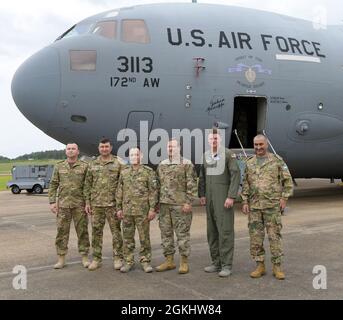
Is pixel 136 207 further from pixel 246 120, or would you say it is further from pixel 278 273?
→ pixel 246 120

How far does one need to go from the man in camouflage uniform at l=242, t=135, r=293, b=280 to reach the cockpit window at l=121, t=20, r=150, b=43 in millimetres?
5878

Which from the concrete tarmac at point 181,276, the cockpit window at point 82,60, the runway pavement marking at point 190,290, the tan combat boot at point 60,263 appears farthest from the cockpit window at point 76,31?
the runway pavement marking at point 190,290

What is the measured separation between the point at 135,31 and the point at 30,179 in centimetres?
1653

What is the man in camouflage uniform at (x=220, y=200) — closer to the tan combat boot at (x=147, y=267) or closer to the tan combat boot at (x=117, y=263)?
the tan combat boot at (x=147, y=267)

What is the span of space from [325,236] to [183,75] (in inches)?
206

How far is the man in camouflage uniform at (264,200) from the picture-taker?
550cm

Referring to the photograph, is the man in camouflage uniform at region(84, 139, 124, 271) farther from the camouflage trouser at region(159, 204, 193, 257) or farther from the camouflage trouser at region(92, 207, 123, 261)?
the camouflage trouser at region(159, 204, 193, 257)

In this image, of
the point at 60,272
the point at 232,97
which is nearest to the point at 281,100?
the point at 232,97

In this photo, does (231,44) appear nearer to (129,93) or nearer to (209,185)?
(129,93)

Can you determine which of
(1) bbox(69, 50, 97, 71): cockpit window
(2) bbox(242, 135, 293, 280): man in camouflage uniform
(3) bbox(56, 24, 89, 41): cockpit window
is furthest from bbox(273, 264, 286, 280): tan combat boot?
(3) bbox(56, 24, 89, 41): cockpit window

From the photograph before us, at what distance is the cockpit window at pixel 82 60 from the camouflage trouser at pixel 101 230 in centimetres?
501

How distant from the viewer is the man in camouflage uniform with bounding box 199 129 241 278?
5707 mm

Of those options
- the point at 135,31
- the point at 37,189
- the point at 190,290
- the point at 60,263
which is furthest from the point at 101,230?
the point at 37,189

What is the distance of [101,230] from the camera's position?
19.9 ft
